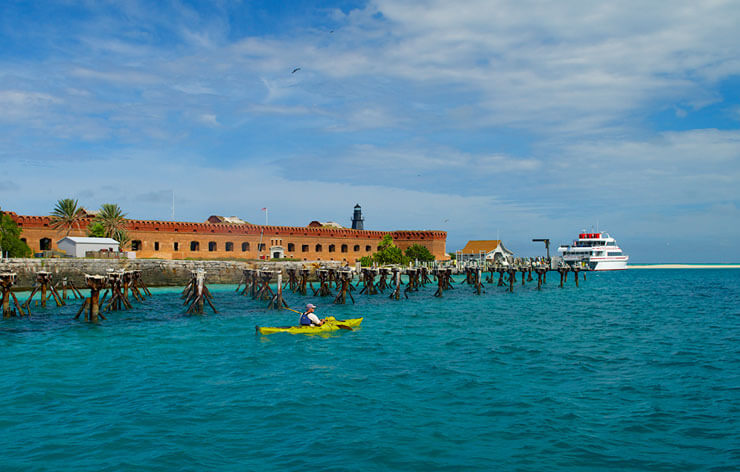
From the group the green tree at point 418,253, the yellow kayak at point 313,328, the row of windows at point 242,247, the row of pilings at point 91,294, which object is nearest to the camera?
A: the yellow kayak at point 313,328

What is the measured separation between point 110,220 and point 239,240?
15623mm

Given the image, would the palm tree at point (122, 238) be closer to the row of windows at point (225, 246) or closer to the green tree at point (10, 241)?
the row of windows at point (225, 246)

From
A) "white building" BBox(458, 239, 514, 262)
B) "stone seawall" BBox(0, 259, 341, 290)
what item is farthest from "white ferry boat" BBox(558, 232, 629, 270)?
"stone seawall" BBox(0, 259, 341, 290)

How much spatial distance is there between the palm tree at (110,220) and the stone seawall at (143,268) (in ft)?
39.3

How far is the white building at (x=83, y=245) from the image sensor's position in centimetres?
5144

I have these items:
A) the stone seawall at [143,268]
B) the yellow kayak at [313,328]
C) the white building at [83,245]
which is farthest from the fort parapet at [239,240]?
the yellow kayak at [313,328]

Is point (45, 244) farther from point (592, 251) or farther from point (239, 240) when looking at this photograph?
point (592, 251)

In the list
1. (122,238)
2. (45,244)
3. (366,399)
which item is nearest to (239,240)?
(122,238)

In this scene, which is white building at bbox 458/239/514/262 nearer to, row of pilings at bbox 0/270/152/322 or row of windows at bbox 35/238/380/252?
row of windows at bbox 35/238/380/252

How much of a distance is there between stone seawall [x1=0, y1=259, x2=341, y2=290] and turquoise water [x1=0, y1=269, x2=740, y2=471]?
21.2 m

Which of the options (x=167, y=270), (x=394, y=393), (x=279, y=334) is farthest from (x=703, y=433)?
(x=167, y=270)

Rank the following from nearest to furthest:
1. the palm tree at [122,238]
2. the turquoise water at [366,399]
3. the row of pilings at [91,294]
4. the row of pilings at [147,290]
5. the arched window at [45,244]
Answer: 1. the turquoise water at [366,399]
2. the row of pilings at [91,294]
3. the row of pilings at [147,290]
4. the arched window at [45,244]
5. the palm tree at [122,238]

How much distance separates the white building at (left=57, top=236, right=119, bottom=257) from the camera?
51438mm

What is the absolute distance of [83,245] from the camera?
51781 millimetres
